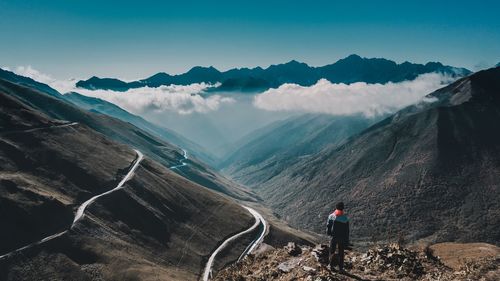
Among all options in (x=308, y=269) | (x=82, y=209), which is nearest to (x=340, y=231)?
(x=308, y=269)

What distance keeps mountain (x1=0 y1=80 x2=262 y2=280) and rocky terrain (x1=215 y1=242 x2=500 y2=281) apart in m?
75.0

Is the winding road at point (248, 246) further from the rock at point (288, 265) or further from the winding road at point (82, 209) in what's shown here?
the rock at point (288, 265)

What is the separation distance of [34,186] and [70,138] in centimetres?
5716

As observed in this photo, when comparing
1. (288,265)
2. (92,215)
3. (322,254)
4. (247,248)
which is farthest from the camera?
(247,248)

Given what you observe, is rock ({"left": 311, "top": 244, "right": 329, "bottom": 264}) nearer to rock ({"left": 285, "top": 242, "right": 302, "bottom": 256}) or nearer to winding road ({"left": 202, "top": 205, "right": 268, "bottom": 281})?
rock ({"left": 285, "top": 242, "right": 302, "bottom": 256})

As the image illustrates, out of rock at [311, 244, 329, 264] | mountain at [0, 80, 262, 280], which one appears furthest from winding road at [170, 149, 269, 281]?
rock at [311, 244, 329, 264]

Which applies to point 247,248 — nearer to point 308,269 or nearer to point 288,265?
point 288,265

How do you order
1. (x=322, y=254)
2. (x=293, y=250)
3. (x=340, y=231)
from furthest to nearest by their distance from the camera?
(x=293, y=250)
(x=322, y=254)
(x=340, y=231)

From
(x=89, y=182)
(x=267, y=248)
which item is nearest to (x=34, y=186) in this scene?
(x=89, y=182)

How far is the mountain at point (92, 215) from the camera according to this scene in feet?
365

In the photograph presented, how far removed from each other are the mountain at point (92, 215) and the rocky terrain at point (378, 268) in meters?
75.0

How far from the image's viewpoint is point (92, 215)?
136m

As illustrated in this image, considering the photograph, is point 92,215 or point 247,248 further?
point 247,248

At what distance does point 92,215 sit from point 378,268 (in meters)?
115
